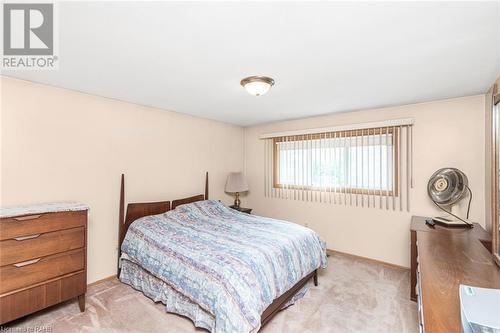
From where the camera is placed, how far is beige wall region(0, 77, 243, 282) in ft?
7.60

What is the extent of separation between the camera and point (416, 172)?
3.14 metres

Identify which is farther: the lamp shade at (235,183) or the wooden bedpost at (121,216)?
the lamp shade at (235,183)

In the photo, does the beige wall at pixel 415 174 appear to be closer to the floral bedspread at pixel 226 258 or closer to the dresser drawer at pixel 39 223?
the floral bedspread at pixel 226 258

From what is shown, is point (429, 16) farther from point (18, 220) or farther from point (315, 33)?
point (18, 220)

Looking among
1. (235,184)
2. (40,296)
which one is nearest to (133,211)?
(40,296)

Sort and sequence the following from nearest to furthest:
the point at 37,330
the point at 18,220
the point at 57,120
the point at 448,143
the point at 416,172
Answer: the point at 18,220, the point at 37,330, the point at 57,120, the point at 448,143, the point at 416,172

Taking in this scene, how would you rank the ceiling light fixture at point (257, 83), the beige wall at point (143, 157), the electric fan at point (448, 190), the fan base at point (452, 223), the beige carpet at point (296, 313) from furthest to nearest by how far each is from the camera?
the electric fan at point (448, 190) → the fan base at point (452, 223) → the beige wall at point (143, 157) → the ceiling light fixture at point (257, 83) → the beige carpet at point (296, 313)

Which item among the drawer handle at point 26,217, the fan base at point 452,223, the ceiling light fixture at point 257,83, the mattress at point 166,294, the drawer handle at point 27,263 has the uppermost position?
the ceiling light fixture at point 257,83

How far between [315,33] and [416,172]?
2571mm

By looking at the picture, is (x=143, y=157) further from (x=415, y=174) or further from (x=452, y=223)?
(x=452, y=223)

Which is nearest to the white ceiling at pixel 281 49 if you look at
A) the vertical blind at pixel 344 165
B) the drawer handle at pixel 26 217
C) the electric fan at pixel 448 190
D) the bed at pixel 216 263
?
the vertical blind at pixel 344 165

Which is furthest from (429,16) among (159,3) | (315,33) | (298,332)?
(298,332)

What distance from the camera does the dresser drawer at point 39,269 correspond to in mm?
1860

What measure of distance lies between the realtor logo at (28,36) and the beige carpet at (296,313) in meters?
2.26
